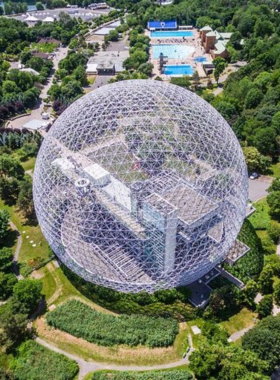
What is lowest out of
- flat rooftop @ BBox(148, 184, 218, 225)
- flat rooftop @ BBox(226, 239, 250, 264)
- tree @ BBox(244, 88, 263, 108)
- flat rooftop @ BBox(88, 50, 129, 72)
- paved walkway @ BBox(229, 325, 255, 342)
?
paved walkway @ BBox(229, 325, 255, 342)

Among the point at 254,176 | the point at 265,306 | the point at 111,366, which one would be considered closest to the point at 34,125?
the point at 254,176

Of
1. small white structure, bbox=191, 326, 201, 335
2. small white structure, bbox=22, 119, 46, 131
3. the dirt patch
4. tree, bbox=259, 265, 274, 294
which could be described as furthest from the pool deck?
the dirt patch

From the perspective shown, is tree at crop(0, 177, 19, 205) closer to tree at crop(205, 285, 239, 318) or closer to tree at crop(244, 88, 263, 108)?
tree at crop(205, 285, 239, 318)

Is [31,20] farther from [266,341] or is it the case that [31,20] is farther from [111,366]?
[266,341]

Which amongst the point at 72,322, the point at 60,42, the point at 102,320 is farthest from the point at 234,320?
Answer: the point at 60,42

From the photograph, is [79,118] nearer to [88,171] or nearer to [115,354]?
[88,171]

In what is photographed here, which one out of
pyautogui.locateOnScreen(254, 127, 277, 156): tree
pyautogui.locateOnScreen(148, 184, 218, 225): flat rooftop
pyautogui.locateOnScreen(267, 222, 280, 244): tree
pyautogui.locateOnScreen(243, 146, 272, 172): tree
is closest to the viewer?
pyautogui.locateOnScreen(148, 184, 218, 225): flat rooftop
